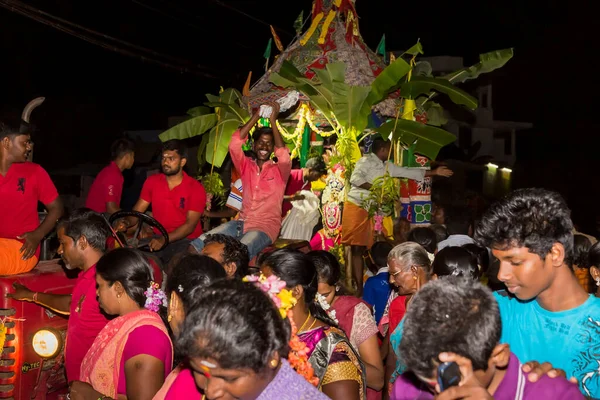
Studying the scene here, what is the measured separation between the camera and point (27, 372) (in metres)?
5.53

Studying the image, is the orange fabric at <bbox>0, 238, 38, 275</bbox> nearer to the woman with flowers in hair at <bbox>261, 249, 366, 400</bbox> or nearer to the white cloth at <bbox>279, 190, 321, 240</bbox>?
the woman with flowers in hair at <bbox>261, 249, 366, 400</bbox>

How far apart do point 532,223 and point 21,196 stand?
15.7ft

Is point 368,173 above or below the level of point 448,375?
above

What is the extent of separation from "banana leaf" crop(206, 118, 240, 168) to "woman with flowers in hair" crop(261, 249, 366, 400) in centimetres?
739

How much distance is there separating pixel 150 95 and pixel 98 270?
2016 centimetres

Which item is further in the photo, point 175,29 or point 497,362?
point 175,29

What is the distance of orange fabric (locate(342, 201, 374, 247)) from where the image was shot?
10.1 m

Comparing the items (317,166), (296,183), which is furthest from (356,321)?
(317,166)

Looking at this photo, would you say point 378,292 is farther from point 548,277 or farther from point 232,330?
point 232,330

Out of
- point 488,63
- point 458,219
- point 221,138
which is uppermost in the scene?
point 488,63

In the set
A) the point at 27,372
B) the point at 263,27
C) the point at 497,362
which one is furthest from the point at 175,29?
the point at 497,362

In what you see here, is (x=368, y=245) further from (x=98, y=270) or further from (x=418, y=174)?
(x=98, y=270)

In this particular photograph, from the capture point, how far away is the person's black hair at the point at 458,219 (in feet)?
62.5

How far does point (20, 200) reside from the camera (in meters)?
6.34
